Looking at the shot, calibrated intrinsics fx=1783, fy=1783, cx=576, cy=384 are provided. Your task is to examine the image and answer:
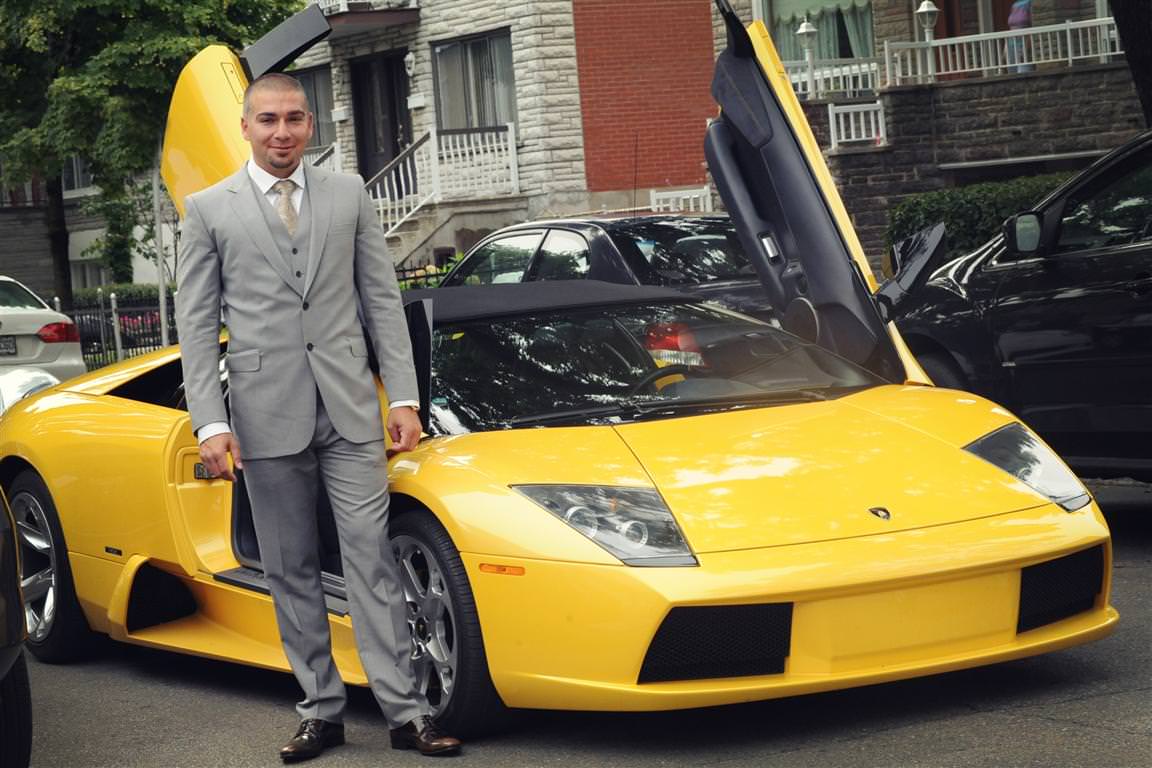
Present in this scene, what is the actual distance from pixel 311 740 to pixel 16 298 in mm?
11883

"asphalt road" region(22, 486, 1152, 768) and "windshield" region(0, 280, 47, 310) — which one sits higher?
"windshield" region(0, 280, 47, 310)

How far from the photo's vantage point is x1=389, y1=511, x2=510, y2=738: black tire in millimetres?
4879

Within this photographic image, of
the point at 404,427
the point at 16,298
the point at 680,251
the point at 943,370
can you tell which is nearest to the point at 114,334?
the point at 16,298

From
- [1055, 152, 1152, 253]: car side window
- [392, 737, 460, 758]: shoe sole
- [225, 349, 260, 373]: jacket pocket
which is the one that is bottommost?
[392, 737, 460, 758]: shoe sole

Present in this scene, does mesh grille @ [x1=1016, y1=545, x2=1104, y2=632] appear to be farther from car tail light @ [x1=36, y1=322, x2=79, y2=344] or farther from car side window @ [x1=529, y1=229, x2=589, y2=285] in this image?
car tail light @ [x1=36, y1=322, x2=79, y2=344]

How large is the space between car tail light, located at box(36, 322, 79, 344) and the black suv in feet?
32.5

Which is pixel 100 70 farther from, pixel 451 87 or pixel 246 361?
pixel 246 361

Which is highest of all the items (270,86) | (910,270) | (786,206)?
(270,86)

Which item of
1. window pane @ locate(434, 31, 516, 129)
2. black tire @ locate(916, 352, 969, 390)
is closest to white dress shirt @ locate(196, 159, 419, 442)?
black tire @ locate(916, 352, 969, 390)

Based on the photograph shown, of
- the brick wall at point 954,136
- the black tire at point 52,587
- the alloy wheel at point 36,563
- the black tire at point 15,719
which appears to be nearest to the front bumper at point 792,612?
the black tire at point 15,719

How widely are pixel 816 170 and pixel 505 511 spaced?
2.33 m

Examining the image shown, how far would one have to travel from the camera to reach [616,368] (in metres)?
5.79

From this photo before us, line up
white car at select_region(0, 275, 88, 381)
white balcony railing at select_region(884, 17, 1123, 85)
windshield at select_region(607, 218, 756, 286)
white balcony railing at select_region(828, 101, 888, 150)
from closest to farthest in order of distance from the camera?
windshield at select_region(607, 218, 756, 286) < white car at select_region(0, 275, 88, 381) < white balcony railing at select_region(884, 17, 1123, 85) < white balcony railing at select_region(828, 101, 888, 150)

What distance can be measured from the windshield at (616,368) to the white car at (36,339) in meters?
10.3
